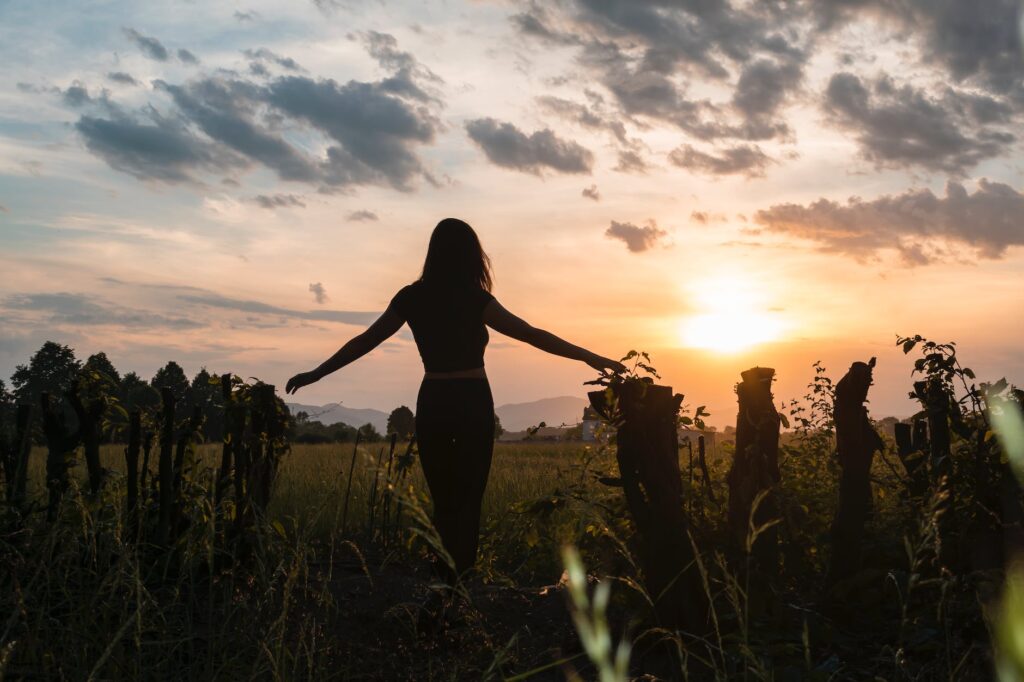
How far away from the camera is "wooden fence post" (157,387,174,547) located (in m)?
5.39

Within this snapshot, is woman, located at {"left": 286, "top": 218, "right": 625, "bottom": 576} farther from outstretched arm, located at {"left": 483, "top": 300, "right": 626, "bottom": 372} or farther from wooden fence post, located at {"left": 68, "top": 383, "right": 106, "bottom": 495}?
wooden fence post, located at {"left": 68, "top": 383, "right": 106, "bottom": 495}

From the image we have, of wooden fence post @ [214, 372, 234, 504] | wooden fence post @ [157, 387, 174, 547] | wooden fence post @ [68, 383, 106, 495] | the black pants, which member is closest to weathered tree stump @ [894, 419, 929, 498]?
the black pants

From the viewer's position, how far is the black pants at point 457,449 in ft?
16.6

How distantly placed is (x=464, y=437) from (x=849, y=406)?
2.30 m

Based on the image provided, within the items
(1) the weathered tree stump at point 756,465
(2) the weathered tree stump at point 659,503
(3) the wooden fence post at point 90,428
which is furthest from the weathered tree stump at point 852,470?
(3) the wooden fence post at point 90,428

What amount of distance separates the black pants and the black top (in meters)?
0.12

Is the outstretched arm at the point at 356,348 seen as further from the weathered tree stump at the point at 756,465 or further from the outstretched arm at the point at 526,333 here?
the weathered tree stump at the point at 756,465

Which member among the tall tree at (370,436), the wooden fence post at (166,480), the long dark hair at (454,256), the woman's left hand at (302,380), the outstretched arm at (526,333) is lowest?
the tall tree at (370,436)

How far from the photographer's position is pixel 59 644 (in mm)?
3955

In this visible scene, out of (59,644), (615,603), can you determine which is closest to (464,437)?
(615,603)

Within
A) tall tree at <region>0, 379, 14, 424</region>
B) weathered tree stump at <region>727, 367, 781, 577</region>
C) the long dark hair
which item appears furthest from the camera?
tall tree at <region>0, 379, 14, 424</region>

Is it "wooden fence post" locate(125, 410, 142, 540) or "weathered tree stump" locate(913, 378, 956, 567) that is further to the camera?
"wooden fence post" locate(125, 410, 142, 540)

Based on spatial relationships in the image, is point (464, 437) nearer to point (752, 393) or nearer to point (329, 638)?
point (329, 638)

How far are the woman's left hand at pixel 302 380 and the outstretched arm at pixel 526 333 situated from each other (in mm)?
1166
